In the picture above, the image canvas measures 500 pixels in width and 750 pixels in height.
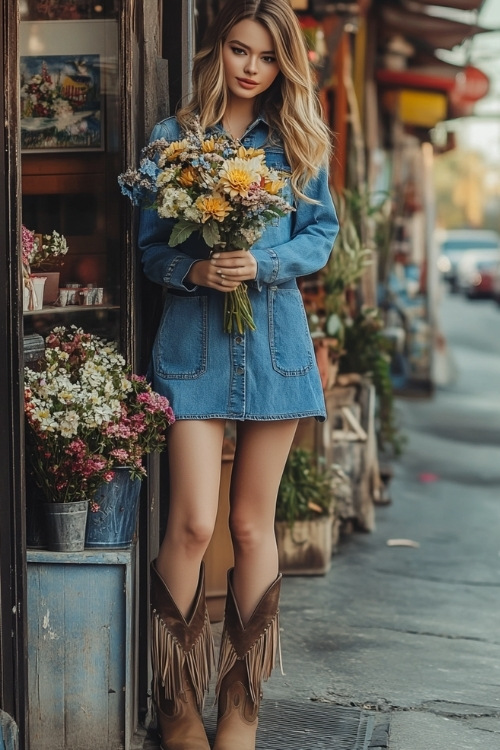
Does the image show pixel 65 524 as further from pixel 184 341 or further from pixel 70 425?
pixel 184 341

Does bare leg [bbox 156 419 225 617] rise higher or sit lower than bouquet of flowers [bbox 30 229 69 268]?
lower

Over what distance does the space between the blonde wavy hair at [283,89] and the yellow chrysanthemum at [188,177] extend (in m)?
0.28

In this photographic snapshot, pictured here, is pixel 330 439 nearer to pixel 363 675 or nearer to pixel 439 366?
pixel 363 675

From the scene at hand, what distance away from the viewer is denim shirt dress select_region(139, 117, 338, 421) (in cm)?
329

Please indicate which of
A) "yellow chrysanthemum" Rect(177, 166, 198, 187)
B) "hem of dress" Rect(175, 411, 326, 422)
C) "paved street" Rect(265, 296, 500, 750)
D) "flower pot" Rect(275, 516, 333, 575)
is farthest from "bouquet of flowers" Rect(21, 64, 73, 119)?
"flower pot" Rect(275, 516, 333, 575)

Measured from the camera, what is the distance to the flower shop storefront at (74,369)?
122 inches

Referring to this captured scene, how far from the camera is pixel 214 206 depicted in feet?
9.89

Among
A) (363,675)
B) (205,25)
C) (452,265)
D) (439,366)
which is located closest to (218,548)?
(363,675)

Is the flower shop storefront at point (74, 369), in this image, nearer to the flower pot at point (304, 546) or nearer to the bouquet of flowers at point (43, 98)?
the bouquet of flowers at point (43, 98)

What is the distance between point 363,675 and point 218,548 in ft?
2.89

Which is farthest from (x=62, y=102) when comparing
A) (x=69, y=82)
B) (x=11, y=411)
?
(x=11, y=411)

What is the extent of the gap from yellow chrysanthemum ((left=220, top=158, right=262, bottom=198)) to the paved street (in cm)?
177

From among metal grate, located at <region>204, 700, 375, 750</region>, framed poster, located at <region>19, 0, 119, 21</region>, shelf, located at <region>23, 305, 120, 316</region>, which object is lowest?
metal grate, located at <region>204, 700, 375, 750</region>

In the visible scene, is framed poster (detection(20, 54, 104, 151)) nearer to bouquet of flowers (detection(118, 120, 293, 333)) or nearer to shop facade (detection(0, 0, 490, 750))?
shop facade (detection(0, 0, 490, 750))
